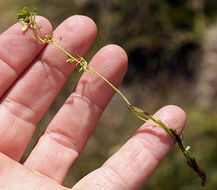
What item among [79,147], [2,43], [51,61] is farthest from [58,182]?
[2,43]

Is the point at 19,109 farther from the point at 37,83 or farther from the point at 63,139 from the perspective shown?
the point at 63,139

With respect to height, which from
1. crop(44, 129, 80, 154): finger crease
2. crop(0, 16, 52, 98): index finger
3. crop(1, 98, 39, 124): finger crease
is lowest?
crop(44, 129, 80, 154): finger crease

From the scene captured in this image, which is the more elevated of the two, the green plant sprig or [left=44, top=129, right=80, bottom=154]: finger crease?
the green plant sprig

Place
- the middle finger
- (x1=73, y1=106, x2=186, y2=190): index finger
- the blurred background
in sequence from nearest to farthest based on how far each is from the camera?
(x1=73, y1=106, x2=186, y2=190): index finger < the middle finger < the blurred background

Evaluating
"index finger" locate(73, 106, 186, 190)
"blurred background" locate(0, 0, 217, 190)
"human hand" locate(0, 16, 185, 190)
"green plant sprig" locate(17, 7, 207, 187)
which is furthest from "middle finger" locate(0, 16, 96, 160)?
"blurred background" locate(0, 0, 217, 190)

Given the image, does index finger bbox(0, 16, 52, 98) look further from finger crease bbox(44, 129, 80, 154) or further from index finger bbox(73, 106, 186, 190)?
index finger bbox(73, 106, 186, 190)

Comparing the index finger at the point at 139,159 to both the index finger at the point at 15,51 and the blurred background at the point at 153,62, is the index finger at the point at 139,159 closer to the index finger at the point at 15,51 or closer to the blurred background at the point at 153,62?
the index finger at the point at 15,51

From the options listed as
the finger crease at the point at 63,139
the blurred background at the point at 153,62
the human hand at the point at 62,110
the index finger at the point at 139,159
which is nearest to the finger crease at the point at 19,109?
the human hand at the point at 62,110
